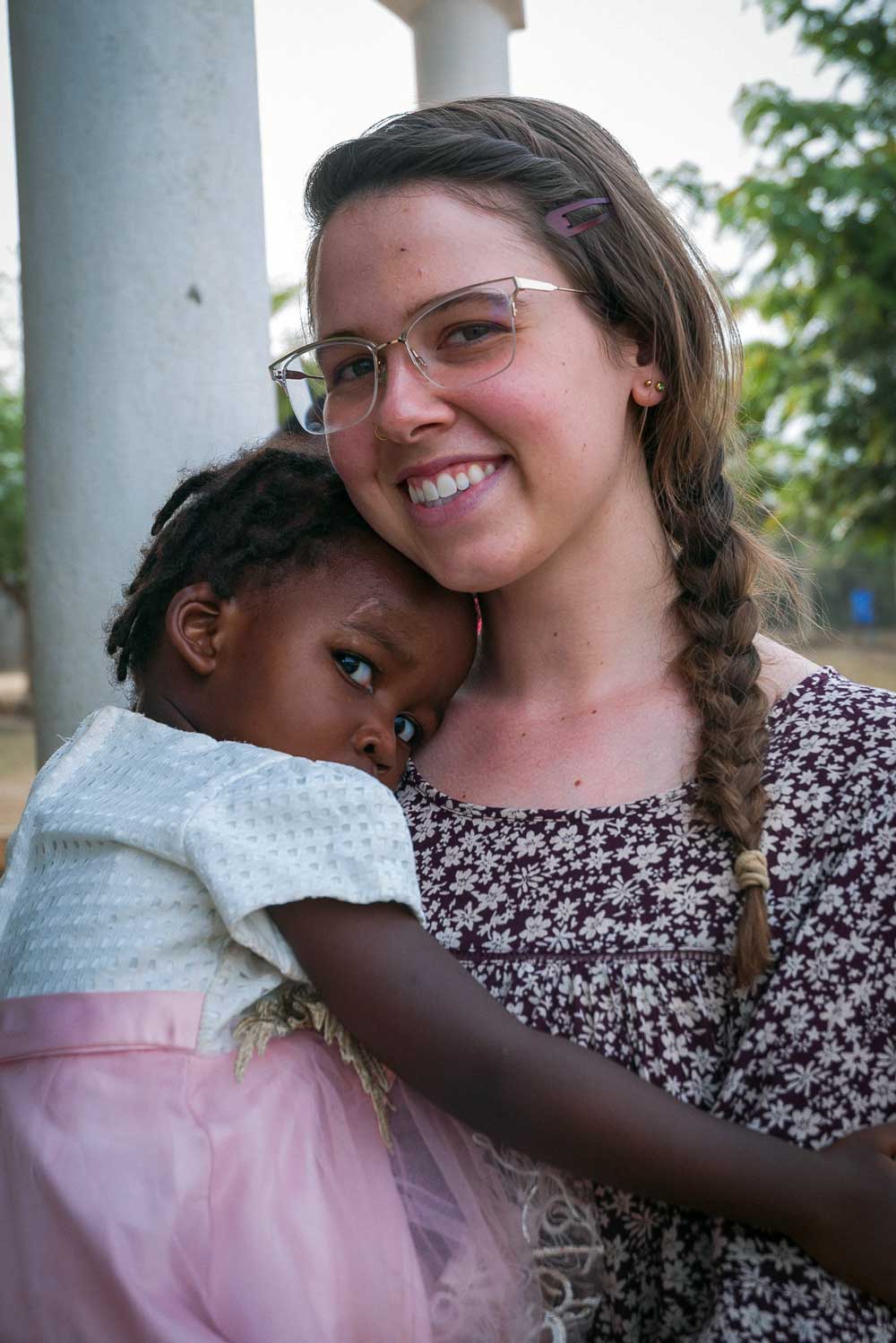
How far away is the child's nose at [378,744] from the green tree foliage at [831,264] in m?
8.68

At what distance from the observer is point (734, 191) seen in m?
10.6

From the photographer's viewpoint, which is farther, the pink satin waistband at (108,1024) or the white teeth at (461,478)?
the white teeth at (461,478)

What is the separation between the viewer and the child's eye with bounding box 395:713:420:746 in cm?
216

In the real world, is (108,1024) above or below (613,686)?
below

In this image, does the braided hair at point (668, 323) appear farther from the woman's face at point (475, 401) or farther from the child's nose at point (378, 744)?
the child's nose at point (378, 744)

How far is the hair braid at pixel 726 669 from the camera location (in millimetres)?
1676

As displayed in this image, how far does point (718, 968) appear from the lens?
170 centimetres

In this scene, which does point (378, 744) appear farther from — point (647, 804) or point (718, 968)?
point (718, 968)

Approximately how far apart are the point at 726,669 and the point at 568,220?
2.46ft

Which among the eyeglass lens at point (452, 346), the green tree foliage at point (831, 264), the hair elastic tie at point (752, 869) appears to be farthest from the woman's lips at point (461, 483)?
the green tree foliage at point (831, 264)

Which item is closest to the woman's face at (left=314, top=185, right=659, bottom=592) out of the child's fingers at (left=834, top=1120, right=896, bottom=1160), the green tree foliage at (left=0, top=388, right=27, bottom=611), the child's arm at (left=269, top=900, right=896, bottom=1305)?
the child's arm at (left=269, top=900, right=896, bottom=1305)

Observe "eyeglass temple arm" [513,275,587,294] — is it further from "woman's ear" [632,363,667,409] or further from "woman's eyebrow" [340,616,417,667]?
"woman's eyebrow" [340,616,417,667]

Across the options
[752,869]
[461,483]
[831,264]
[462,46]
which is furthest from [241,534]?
[831,264]

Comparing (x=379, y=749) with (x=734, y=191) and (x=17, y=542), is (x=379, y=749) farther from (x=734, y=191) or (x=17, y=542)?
(x=17, y=542)
